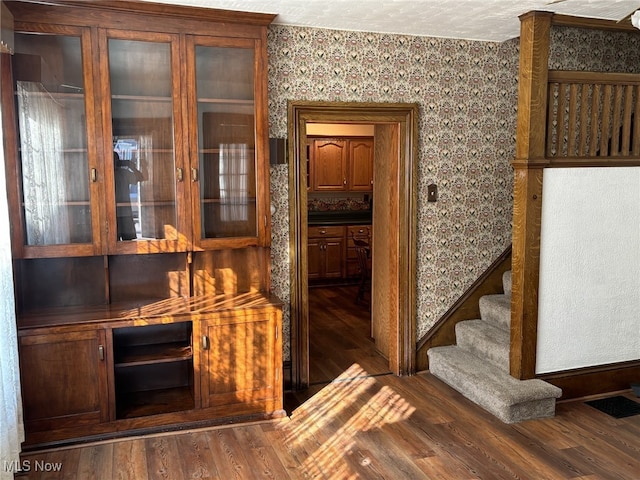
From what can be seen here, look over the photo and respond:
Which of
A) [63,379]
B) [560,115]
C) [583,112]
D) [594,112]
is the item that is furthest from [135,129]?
[594,112]

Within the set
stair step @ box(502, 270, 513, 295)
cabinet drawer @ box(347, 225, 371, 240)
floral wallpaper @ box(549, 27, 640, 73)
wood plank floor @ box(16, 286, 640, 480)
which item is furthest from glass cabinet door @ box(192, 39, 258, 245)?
cabinet drawer @ box(347, 225, 371, 240)

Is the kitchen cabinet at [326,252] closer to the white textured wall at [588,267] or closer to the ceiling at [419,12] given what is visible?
the ceiling at [419,12]

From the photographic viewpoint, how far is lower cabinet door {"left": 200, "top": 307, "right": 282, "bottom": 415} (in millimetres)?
3779

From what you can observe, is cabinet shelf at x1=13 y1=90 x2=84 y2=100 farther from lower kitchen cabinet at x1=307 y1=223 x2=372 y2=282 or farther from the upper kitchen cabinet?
lower kitchen cabinet at x1=307 y1=223 x2=372 y2=282

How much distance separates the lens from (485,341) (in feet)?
15.1

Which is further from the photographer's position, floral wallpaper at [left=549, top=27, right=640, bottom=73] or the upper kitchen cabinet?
floral wallpaper at [left=549, top=27, right=640, bottom=73]

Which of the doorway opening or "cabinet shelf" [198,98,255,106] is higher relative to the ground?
"cabinet shelf" [198,98,255,106]

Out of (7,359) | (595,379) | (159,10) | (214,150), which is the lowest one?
(595,379)

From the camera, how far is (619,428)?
3850 millimetres

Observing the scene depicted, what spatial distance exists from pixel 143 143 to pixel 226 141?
0.53 metres

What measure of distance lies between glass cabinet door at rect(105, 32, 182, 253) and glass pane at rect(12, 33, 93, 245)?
0.19 meters

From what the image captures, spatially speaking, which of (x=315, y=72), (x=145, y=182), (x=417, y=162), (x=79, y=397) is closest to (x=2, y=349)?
(x=79, y=397)

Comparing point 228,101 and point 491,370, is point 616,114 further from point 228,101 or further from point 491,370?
point 228,101

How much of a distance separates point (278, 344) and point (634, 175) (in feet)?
9.42
